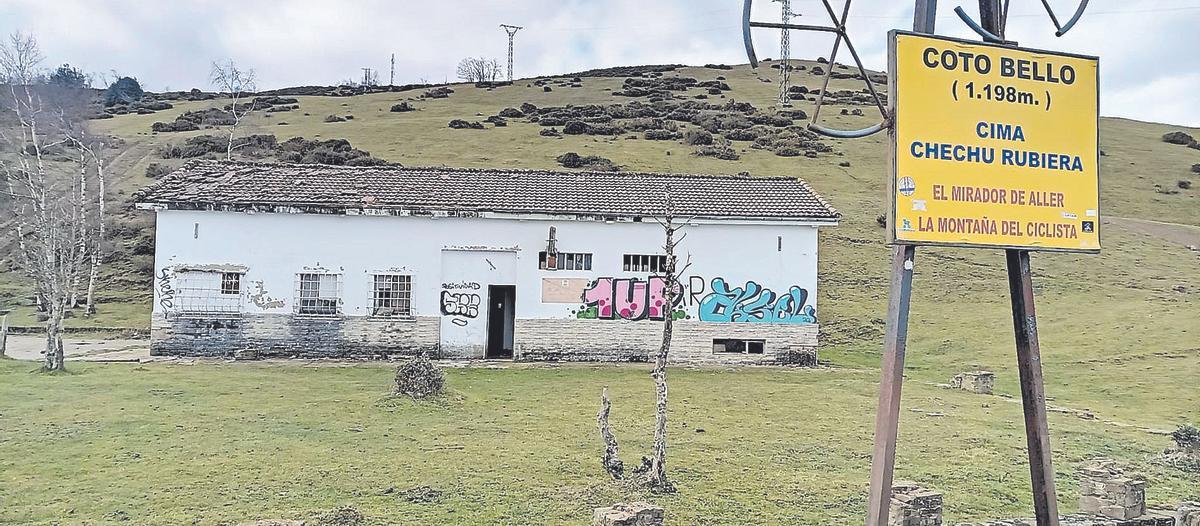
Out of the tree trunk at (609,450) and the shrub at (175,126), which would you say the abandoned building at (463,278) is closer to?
the tree trunk at (609,450)

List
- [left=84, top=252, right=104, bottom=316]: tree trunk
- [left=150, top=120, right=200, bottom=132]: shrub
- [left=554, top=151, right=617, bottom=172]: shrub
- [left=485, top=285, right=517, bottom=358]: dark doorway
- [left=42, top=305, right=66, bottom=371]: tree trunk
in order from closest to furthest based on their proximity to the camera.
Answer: [left=42, top=305, right=66, bottom=371]: tree trunk
[left=485, top=285, right=517, bottom=358]: dark doorway
[left=84, top=252, right=104, bottom=316]: tree trunk
[left=554, top=151, right=617, bottom=172]: shrub
[left=150, top=120, right=200, bottom=132]: shrub

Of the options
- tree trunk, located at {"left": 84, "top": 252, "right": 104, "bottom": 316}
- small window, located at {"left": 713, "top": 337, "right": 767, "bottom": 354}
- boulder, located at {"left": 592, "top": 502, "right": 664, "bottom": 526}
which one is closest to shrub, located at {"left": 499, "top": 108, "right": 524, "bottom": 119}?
tree trunk, located at {"left": 84, "top": 252, "right": 104, "bottom": 316}

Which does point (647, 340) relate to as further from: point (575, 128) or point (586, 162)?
point (575, 128)

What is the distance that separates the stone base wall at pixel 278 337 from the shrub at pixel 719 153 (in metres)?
25.3

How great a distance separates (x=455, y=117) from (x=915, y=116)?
4895 centimetres

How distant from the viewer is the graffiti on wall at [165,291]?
19234mm

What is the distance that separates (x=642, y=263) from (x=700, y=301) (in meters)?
1.53

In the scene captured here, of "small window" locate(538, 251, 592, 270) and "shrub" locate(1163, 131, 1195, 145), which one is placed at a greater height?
"shrub" locate(1163, 131, 1195, 145)

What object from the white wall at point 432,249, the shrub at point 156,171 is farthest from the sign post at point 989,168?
the shrub at point 156,171

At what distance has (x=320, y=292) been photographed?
19.5 metres

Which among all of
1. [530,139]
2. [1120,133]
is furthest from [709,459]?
[1120,133]

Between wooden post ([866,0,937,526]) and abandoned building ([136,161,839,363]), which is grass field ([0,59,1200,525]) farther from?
abandoned building ([136,161,839,363])

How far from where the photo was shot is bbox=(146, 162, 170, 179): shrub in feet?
129

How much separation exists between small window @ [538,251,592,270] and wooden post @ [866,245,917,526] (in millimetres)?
13616
